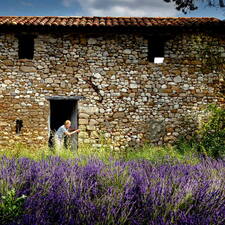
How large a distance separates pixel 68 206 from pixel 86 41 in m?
7.44

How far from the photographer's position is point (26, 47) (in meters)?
9.01

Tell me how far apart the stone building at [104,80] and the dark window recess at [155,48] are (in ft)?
0.85

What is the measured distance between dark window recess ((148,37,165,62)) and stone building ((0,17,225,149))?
0.26 meters

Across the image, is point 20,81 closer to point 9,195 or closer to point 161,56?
point 161,56

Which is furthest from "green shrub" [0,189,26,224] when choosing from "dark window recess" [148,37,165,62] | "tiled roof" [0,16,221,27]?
"dark window recess" [148,37,165,62]

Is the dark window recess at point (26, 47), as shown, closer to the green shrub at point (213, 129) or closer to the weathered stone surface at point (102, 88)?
the weathered stone surface at point (102, 88)

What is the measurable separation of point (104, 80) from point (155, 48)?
2.17m

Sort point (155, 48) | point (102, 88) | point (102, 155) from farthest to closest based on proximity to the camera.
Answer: point (155, 48), point (102, 88), point (102, 155)

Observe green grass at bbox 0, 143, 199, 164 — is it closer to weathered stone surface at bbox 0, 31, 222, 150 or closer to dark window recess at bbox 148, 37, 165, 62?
weathered stone surface at bbox 0, 31, 222, 150

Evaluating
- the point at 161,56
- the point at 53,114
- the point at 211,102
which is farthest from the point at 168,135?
the point at 53,114

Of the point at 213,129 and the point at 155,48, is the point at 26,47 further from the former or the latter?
the point at 213,129

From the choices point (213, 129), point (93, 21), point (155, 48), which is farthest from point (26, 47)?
point (213, 129)

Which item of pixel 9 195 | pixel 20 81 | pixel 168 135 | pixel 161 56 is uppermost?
pixel 161 56

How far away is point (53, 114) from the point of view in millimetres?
11719
